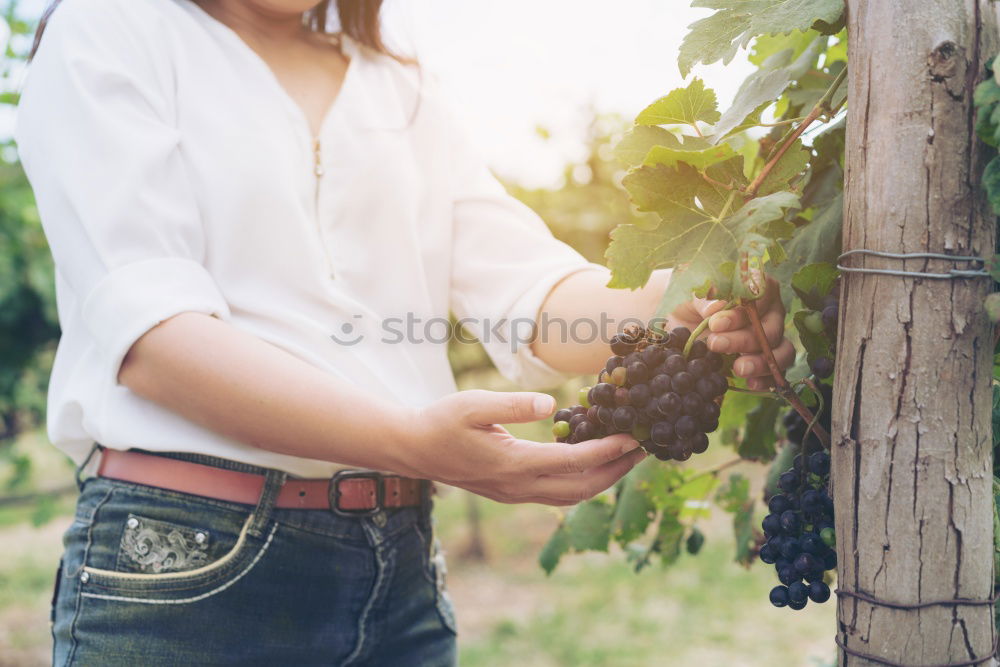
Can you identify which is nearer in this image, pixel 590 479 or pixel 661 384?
pixel 661 384

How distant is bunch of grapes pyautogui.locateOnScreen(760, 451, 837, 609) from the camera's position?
3.60 feet

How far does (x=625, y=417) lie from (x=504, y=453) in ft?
0.58

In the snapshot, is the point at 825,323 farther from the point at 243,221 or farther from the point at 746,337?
the point at 243,221

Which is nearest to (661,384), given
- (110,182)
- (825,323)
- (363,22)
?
(825,323)

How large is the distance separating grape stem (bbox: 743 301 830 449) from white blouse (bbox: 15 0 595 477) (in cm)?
57

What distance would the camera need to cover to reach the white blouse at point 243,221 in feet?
4.29

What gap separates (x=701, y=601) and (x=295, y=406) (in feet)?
16.3

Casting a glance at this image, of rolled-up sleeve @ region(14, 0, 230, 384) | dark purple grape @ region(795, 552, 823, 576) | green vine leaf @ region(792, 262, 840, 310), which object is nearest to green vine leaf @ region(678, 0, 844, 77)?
green vine leaf @ region(792, 262, 840, 310)

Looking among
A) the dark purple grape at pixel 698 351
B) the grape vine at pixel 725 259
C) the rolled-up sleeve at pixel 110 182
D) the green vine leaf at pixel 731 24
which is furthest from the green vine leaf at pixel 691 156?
the rolled-up sleeve at pixel 110 182

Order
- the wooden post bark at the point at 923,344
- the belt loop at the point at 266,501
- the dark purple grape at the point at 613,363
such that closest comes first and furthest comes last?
the wooden post bark at the point at 923,344
the dark purple grape at the point at 613,363
the belt loop at the point at 266,501

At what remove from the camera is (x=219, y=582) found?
1368mm

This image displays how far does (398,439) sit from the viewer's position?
1.22m

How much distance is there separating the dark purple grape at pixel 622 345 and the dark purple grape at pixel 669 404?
0.12 meters

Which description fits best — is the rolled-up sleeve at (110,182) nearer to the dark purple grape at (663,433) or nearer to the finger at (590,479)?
the finger at (590,479)
